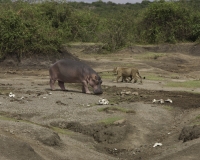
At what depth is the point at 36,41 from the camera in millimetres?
26578

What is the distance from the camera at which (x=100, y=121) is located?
40.3 feet

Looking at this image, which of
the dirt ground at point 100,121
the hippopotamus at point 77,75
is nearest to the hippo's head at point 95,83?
the hippopotamus at point 77,75

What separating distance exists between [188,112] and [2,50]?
13.9 meters

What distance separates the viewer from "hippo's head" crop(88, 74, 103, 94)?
56.0 ft

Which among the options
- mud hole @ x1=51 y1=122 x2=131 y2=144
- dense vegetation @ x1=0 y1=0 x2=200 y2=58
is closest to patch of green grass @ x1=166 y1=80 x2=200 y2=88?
mud hole @ x1=51 y1=122 x2=131 y2=144

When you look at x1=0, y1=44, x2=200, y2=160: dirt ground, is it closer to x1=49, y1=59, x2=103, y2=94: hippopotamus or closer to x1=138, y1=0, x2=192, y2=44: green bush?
x1=49, y1=59, x2=103, y2=94: hippopotamus

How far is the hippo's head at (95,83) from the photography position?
17078mm

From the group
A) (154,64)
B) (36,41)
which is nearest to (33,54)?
(36,41)

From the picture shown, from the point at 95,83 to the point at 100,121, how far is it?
504cm

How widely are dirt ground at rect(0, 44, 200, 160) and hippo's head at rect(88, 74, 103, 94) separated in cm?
23

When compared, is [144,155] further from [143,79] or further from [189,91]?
[143,79]

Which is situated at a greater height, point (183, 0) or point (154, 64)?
point (183, 0)

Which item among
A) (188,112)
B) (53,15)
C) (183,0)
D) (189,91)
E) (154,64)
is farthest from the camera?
(183,0)

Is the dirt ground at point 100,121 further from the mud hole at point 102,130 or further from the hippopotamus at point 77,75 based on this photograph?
the hippopotamus at point 77,75
